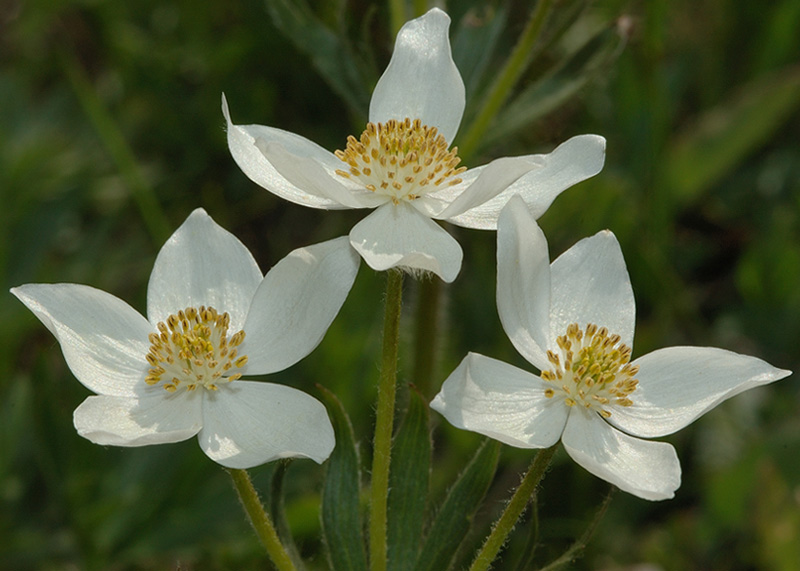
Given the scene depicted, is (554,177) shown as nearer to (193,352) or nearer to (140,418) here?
(193,352)

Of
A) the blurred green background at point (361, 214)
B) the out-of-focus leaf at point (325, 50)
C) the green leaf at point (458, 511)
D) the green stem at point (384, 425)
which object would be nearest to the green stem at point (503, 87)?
the blurred green background at point (361, 214)

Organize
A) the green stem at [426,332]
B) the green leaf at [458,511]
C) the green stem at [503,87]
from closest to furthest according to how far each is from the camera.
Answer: the green leaf at [458,511] → the green stem at [503,87] → the green stem at [426,332]

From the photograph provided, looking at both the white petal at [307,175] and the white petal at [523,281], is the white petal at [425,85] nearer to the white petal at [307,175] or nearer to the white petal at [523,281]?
the white petal at [307,175]

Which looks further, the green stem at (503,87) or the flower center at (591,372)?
the green stem at (503,87)

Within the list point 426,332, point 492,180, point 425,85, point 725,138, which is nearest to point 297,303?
point 492,180

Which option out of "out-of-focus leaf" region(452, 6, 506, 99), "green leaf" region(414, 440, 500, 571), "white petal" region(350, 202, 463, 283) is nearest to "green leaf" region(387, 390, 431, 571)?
"green leaf" region(414, 440, 500, 571)

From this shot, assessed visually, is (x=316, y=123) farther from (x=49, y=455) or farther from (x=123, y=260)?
(x=49, y=455)

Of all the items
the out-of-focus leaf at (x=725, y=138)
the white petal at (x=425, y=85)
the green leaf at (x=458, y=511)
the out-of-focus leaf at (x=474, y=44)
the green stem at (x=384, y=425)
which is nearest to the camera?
the green stem at (x=384, y=425)

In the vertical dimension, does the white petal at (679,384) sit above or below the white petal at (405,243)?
below

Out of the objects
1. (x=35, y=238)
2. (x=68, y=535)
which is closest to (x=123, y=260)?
(x=35, y=238)
